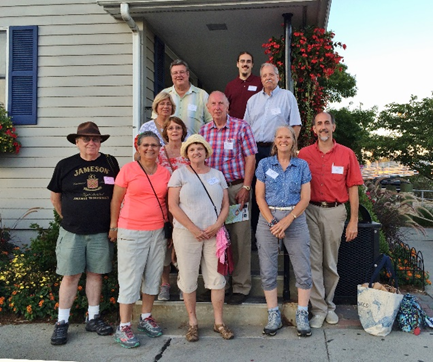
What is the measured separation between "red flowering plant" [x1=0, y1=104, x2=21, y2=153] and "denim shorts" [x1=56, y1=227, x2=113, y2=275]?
2890 mm

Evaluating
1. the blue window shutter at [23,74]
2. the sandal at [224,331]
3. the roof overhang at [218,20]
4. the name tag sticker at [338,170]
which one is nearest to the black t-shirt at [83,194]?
the sandal at [224,331]

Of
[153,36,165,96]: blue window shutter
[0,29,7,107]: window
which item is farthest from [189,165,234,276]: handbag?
[0,29,7,107]: window

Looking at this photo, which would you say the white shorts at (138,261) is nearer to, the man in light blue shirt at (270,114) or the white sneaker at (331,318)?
the man in light blue shirt at (270,114)

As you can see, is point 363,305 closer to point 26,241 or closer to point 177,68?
point 177,68

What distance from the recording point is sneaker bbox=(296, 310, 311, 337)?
3.48 meters

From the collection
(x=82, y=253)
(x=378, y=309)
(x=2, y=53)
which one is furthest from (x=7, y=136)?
(x=378, y=309)

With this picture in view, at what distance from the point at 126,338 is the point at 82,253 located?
2.62 feet

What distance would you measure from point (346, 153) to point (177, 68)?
1.86 meters

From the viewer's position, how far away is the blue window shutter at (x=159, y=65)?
21.6 ft

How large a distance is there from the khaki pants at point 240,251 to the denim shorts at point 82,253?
3.72 ft

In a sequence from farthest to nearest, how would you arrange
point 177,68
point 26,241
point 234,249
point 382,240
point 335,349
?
1. point 26,241
2. point 382,240
3. point 177,68
4. point 234,249
5. point 335,349

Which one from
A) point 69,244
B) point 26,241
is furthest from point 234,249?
point 26,241

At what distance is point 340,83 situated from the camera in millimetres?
20094

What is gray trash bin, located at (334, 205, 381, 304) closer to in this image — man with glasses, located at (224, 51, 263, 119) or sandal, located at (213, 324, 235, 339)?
sandal, located at (213, 324, 235, 339)
